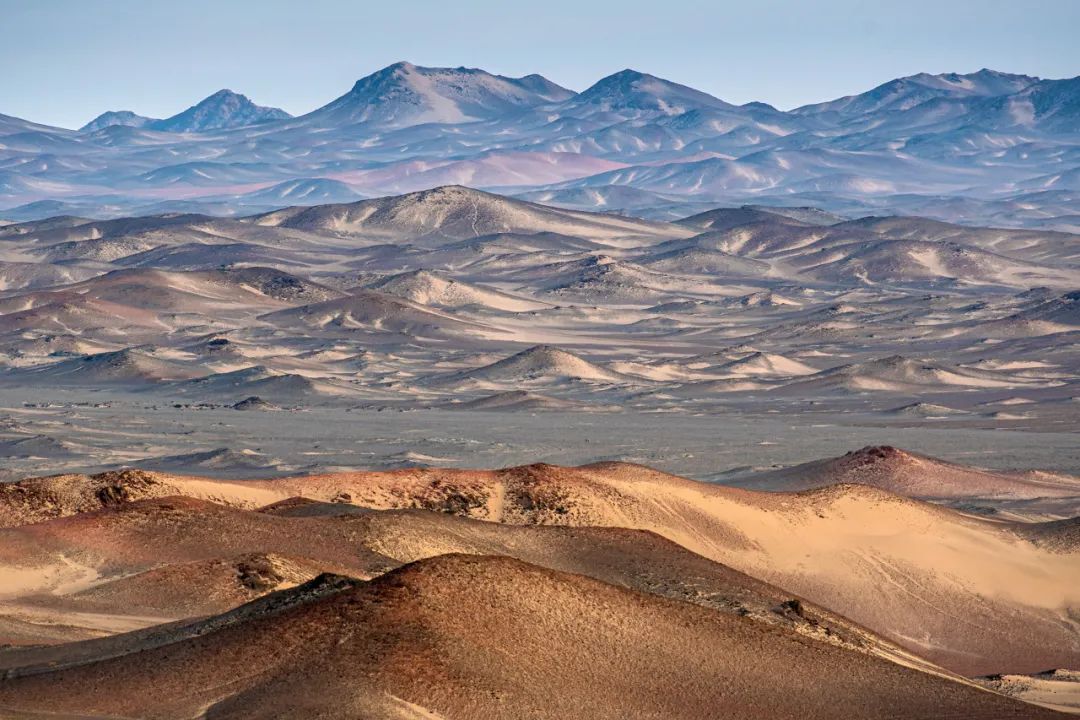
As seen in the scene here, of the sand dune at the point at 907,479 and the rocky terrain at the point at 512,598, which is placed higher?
the rocky terrain at the point at 512,598

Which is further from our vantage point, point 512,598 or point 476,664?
point 512,598

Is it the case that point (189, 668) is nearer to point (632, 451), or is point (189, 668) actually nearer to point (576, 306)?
point (632, 451)

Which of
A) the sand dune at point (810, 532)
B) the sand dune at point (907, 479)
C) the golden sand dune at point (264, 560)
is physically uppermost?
the golden sand dune at point (264, 560)

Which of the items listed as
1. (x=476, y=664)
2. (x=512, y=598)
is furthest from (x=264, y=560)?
(x=476, y=664)

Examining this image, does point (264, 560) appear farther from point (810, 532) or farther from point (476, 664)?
point (810, 532)

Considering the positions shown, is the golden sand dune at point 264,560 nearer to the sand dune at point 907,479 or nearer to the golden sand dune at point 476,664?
the golden sand dune at point 476,664

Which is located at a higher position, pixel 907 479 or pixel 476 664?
pixel 476 664

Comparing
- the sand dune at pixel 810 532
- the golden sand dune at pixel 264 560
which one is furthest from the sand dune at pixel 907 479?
the golden sand dune at pixel 264 560

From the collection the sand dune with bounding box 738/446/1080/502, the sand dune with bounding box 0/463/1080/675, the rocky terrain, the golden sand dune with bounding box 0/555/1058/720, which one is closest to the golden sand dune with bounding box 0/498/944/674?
the rocky terrain

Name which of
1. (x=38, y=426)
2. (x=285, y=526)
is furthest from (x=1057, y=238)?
(x=285, y=526)
